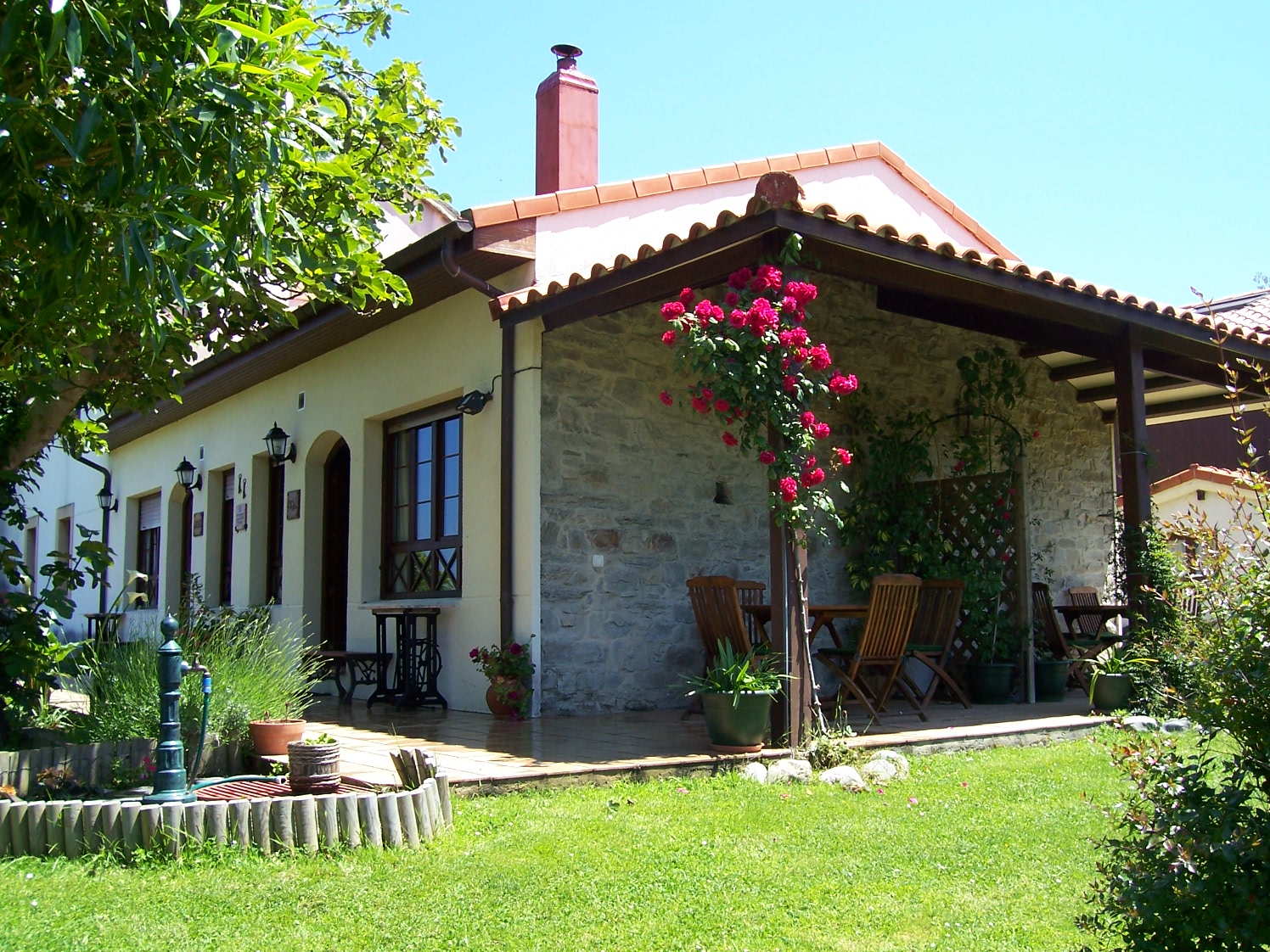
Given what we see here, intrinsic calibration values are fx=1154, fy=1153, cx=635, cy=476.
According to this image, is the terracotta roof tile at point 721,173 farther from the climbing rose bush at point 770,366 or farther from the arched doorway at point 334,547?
the arched doorway at point 334,547

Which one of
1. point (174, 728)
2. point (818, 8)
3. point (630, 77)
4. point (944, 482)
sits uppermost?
point (630, 77)

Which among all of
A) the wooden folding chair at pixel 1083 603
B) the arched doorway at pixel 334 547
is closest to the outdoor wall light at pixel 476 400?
the arched doorway at pixel 334 547

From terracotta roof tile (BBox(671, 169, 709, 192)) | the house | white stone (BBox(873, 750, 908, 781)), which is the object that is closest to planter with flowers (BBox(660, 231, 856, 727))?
→ the house

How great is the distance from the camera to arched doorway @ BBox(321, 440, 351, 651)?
10609mm

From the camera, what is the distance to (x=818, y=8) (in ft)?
21.4

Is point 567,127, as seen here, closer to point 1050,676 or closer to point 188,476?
point 1050,676

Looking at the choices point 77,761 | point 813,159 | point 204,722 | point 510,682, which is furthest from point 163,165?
point 813,159

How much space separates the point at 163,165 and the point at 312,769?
7.66 ft

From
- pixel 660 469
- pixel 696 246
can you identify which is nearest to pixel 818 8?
pixel 696 246

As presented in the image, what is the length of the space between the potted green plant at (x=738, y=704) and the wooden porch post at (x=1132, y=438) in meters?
3.07

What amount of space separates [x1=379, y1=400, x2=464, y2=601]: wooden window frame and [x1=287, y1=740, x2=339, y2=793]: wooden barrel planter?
12.6ft

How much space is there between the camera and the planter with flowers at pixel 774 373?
5.61 meters

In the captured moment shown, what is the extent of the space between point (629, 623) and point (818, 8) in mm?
3998

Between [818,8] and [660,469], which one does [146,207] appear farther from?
[660,469]
